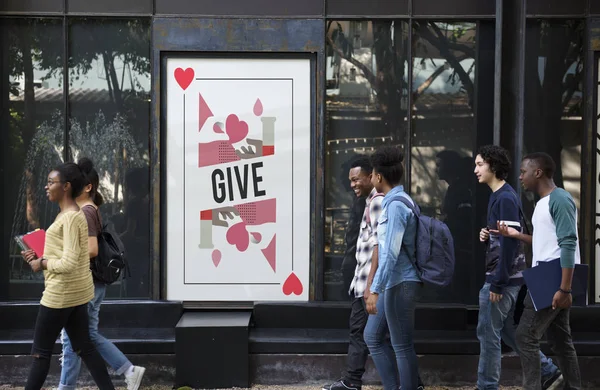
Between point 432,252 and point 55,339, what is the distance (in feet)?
8.97

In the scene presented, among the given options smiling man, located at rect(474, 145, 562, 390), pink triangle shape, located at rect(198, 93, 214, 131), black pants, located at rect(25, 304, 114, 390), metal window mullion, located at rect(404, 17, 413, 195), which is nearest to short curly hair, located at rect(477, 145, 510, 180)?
smiling man, located at rect(474, 145, 562, 390)

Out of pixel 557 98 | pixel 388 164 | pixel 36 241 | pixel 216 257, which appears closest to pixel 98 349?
pixel 36 241

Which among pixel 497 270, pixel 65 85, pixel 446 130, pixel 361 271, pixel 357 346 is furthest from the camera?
pixel 446 130

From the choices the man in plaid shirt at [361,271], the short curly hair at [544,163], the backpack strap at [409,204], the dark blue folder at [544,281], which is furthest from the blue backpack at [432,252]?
the short curly hair at [544,163]

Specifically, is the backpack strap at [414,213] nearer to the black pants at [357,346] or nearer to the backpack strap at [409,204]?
the backpack strap at [409,204]

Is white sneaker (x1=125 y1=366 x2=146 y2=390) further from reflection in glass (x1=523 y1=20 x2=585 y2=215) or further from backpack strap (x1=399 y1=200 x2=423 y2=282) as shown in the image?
reflection in glass (x1=523 y1=20 x2=585 y2=215)

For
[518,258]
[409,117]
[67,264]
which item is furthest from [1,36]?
[518,258]

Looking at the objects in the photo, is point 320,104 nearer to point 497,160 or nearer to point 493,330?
point 497,160

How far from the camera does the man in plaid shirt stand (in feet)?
20.3

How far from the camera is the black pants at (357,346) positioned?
6371mm

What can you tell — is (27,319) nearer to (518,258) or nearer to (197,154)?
(197,154)

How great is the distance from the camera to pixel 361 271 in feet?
20.5

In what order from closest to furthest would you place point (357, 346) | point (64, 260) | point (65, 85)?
point (64, 260)
point (357, 346)
point (65, 85)

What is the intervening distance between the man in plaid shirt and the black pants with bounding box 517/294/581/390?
1.18 meters
